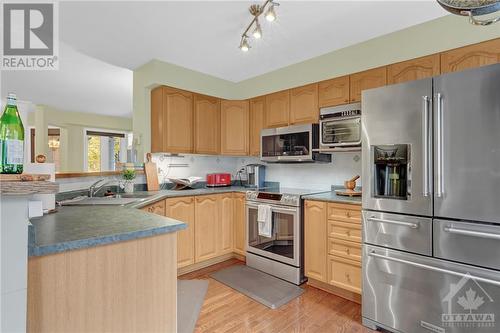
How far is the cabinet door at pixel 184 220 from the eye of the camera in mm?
2766

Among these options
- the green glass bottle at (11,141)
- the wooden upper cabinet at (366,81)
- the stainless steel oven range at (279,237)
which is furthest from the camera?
the stainless steel oven range at (279,237)

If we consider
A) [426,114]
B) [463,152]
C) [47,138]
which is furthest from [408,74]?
[47,138]

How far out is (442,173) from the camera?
1.62 meters

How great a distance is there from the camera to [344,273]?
7.63 ft

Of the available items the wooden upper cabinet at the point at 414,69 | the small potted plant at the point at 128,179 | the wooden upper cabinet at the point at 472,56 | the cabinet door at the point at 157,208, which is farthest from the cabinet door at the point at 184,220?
the wooden upper cabinet at the point at 472,56

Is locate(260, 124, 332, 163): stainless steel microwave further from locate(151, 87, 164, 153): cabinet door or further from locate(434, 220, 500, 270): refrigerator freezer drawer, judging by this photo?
locate(434, 220, 500, 270): refrigerator freezer drawer

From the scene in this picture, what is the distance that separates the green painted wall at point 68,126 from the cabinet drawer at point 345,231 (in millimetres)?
6151

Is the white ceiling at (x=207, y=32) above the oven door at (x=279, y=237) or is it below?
above

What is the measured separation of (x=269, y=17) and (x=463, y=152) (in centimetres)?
157

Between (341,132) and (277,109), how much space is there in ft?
3.28

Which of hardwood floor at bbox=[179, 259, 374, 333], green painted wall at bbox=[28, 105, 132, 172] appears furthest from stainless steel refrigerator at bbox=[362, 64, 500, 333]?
green painted wall at bbox=[28, 105, 132, 172]

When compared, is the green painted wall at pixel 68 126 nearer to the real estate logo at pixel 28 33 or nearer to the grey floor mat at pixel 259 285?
the real estate logo at pixel 28 33

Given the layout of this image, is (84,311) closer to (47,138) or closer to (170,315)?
(170,315)

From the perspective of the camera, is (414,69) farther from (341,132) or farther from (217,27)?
(217,27)
